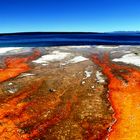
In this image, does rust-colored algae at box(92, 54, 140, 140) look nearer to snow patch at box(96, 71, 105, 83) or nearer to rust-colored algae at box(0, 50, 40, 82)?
snow patch at box(96, 71, 105, 83)

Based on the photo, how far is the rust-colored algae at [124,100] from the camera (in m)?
11.8

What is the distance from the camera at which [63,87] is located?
1841cm

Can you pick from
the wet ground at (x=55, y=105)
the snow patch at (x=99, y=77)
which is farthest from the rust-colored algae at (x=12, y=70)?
the snow patch at (x=99, y=77)

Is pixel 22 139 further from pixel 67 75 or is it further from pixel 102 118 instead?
pixel 67 75

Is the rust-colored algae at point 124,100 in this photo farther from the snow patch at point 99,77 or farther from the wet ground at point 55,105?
the snow patch at point 99,77

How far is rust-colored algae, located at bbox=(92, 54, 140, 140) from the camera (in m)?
11.8

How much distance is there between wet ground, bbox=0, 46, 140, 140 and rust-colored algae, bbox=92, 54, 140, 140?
13.9 inches

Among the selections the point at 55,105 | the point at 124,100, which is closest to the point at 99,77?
the point at 124,100

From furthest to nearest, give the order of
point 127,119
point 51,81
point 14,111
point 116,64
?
point 116,64, point 51,81, point 14,111, point 127,119

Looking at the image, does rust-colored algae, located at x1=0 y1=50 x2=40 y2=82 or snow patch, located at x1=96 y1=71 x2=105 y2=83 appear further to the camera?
rust-colored algae, located at x1=0 y1=50 x2=40 y2=82

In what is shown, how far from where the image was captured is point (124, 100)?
1594 cm

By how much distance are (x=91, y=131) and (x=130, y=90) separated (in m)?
7.16

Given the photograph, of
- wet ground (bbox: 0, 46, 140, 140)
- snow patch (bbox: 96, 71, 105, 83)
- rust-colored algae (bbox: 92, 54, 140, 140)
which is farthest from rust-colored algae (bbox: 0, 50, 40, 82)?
rust-colored algae (bbox: 92, 54, 140, 140)

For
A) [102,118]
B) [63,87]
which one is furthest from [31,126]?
[63,87]
